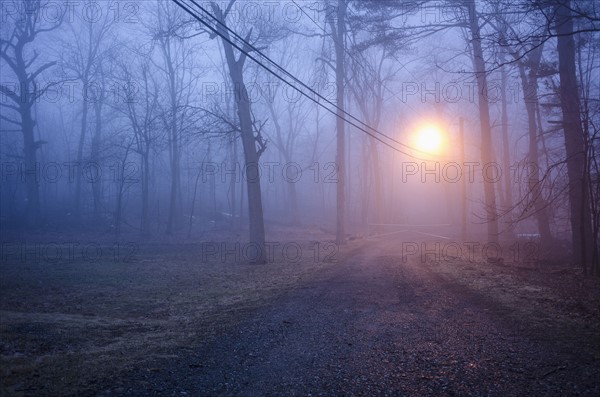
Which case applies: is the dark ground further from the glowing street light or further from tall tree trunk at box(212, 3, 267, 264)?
the glowing street light

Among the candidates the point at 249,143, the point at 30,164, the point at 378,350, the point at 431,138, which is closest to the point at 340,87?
the point at 249,143

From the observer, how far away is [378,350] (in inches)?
252

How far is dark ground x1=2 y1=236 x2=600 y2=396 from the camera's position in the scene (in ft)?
16.8

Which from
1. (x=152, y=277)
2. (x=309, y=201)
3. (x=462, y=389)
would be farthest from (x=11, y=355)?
(x=309, y=201)

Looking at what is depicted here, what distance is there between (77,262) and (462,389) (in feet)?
52.1

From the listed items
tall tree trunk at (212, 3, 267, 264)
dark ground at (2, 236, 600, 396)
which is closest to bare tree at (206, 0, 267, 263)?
tall tree trunk at (212, 3, 267, 264)

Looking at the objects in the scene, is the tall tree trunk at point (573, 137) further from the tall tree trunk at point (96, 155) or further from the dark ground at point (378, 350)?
the tall tree trunk at point (96, 155)

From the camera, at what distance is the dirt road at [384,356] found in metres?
5.10

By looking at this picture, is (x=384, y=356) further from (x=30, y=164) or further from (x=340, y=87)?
(x=30, y=164)

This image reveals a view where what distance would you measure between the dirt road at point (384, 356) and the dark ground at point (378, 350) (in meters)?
Result: 0.01

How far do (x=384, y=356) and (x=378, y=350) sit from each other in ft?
0.89

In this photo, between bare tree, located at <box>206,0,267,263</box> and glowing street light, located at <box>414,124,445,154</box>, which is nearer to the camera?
bare tree, located at <box>206,0,267,263</box>

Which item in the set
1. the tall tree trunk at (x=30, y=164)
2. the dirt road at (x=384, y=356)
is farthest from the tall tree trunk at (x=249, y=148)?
the tall tree trunk at (x=30, y=164)

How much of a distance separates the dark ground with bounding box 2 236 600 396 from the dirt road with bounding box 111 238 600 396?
0.05 ft
